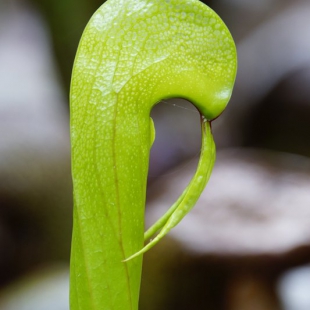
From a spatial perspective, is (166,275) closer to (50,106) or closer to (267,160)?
(267,160)

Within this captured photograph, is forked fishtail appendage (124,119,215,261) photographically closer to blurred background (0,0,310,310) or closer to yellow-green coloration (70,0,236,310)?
yellow-green coloration (70,0,236,310)

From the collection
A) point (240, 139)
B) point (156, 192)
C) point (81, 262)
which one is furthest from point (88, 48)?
point (240, 139)

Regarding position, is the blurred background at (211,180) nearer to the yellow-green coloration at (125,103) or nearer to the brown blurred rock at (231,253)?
the brown blurred rock at (231,253)

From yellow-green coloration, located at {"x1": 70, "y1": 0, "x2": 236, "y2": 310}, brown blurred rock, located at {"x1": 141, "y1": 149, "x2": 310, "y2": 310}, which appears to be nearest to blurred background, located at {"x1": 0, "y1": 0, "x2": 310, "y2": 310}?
brown blurred rock, located at {"x1": 141, "y1": 149, "x2": 310, "y2": 310}

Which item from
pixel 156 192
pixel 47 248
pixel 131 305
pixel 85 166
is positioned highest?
pixel 85 166

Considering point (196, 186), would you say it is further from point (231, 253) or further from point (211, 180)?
point (211, 180)
